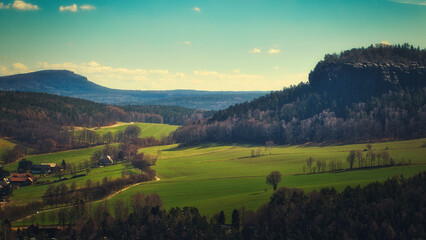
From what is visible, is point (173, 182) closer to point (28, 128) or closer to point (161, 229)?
point (161, 229)

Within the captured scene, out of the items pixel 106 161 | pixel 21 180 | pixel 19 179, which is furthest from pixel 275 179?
pixel 19 179

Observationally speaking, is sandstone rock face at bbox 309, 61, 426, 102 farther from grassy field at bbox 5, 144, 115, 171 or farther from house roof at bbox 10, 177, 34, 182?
house roof at bbox 10, 177, 34, 182

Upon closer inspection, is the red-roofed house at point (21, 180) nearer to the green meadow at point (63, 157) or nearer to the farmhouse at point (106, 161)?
the green meadow at point (63, 157)

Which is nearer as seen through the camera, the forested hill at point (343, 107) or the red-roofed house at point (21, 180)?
the red-roofed house at point (21, 180)

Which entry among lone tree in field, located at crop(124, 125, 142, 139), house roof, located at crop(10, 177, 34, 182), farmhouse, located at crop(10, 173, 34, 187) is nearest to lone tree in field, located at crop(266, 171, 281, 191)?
farmhouse, located at crop(10, 173, 34, 187)

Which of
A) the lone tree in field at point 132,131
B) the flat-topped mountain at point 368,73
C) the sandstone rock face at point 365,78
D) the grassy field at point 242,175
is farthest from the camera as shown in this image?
the lone tree in field at point 132,131

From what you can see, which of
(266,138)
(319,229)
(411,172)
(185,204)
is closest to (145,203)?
(185,204)

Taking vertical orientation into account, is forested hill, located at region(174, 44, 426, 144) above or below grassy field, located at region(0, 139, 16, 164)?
above

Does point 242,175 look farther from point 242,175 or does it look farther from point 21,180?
point 21,180

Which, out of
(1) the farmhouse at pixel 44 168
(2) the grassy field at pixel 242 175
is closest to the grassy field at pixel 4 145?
(1) the farmhouse at pixel 44 168
